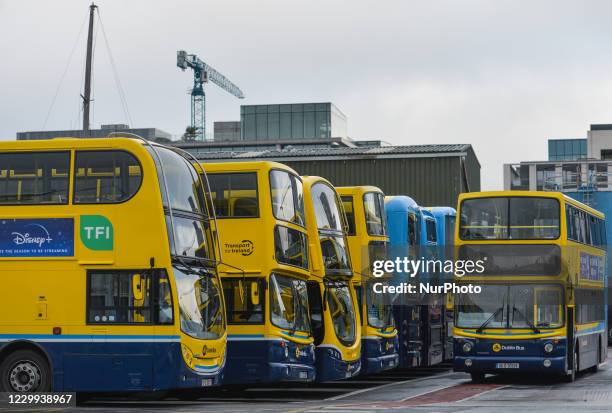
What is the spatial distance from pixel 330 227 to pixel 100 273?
6.37 m

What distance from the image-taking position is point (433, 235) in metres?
33.0

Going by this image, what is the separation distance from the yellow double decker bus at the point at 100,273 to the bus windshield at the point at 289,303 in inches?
71.9

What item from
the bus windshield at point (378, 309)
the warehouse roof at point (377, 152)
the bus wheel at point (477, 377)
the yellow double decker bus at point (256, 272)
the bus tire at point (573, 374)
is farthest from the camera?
the warehouse roof at point (377, 152)

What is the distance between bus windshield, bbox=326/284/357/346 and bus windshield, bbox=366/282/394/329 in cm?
151

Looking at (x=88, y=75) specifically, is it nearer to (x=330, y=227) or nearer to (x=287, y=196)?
(x=330, y=227)

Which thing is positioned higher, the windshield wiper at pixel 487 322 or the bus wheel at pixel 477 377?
the windshield wiper at pixel 487 322

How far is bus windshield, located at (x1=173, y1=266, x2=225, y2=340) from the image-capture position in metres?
19.5

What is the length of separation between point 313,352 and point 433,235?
10.5 m

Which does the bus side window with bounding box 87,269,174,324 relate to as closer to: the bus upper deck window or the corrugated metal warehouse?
the bus upper deck window

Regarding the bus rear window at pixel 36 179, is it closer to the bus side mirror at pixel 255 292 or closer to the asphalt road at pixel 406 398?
the asphalt road at pixel 406 398

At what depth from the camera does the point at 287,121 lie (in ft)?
320

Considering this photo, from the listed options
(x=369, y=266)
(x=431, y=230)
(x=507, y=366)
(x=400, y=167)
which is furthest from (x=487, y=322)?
(x=400, y=167)

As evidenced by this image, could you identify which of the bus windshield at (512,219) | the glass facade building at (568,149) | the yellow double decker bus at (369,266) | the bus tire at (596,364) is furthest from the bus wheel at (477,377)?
the glass facade building at (568,149)

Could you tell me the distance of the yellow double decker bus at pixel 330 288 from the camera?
24016mm
